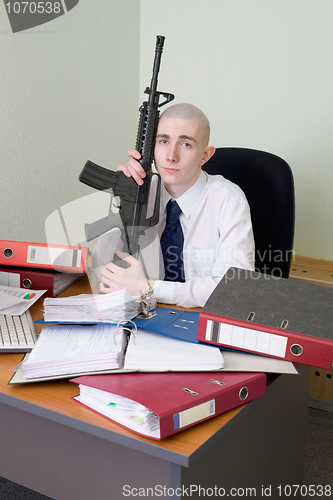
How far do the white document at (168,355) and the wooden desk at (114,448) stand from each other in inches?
3.8

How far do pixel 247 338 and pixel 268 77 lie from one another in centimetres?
162

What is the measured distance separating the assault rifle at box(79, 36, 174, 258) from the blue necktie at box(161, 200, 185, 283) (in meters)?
0.17

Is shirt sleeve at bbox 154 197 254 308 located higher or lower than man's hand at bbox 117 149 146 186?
lower

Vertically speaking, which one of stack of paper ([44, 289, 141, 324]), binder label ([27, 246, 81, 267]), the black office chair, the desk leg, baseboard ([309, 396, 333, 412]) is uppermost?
the black office chair

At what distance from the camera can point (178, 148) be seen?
4.50 ft

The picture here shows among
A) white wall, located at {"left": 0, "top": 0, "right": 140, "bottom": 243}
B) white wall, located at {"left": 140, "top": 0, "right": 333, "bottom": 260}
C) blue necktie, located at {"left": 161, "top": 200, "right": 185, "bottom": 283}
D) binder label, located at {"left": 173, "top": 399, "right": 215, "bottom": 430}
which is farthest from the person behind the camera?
white wall, located at {"left": 140, "top": 0, "right": 333, "bottom": 260}

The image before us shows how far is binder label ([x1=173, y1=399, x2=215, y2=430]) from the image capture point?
2.09ft

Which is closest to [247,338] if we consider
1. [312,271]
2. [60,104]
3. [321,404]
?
[321,404]

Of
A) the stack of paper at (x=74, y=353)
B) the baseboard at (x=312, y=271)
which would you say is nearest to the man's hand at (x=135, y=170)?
the stack of paper at (x=74, y=353)

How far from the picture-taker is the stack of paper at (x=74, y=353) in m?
0.76

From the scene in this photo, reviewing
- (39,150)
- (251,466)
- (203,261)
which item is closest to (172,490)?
(251,466)

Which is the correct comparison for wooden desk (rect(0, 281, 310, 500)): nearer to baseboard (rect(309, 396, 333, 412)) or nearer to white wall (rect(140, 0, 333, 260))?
baseboard (rect(309, 396, 333, 412))

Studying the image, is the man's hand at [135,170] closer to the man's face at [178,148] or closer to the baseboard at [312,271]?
the man's face at [178,148]

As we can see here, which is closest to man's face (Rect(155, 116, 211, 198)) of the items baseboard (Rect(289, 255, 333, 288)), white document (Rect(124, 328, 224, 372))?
white document (Rect(124, 328, 224, 372))
